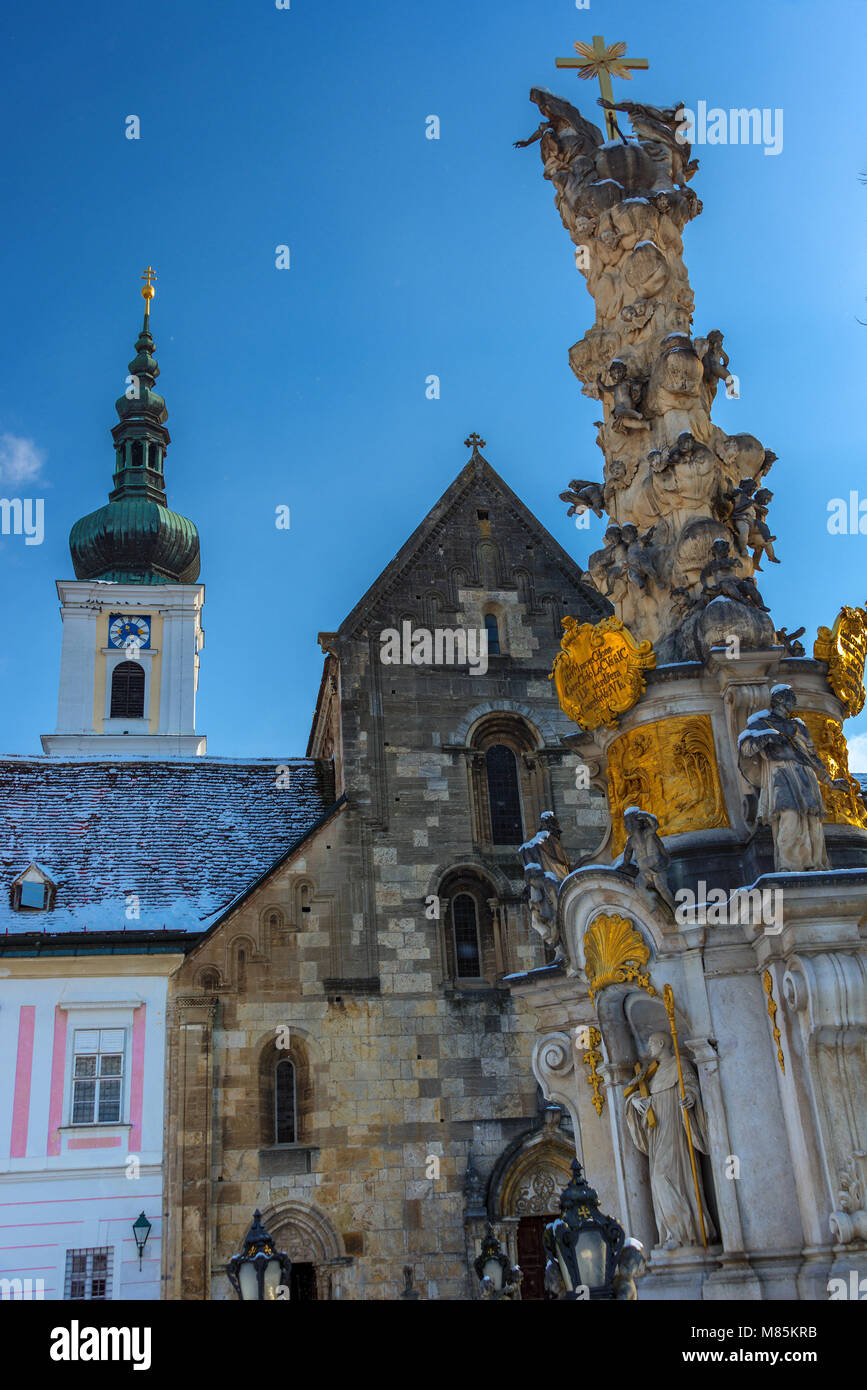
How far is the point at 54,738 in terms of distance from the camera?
1606 inches

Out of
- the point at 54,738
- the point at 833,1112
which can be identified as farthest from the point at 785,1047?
the point at 54,738

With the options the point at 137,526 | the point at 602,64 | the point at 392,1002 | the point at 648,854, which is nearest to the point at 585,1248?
the point at 648,854

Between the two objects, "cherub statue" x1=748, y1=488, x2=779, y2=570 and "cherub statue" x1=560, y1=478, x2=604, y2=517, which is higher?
"cherub statue" x1=560, y1=478, x2=604, y2=517

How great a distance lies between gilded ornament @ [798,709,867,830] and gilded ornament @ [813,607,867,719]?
0.23m

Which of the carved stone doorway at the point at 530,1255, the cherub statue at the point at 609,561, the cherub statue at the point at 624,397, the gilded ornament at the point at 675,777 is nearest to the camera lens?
the gilded ornament at the point at 675,777

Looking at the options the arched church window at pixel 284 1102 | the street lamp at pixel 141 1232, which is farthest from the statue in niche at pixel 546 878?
the street lamp at pixel 141 1232

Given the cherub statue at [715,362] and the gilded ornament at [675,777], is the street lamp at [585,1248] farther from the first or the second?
the cherub statue at [715,362]

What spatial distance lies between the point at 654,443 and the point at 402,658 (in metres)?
11.6

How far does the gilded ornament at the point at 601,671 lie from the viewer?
10.2 m

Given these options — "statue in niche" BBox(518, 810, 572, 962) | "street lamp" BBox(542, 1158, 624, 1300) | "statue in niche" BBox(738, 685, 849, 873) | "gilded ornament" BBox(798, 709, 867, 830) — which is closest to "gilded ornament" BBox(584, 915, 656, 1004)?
"statue in niche" BBox(518, 810, 572, 962)

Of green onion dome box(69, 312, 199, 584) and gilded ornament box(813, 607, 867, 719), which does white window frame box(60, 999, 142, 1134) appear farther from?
green onion dome box(69, 312, 199, 584)

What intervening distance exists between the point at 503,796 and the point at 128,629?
2572 centimetres

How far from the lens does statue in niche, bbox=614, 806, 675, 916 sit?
356 inches

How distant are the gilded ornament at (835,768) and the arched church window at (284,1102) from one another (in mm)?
11957
